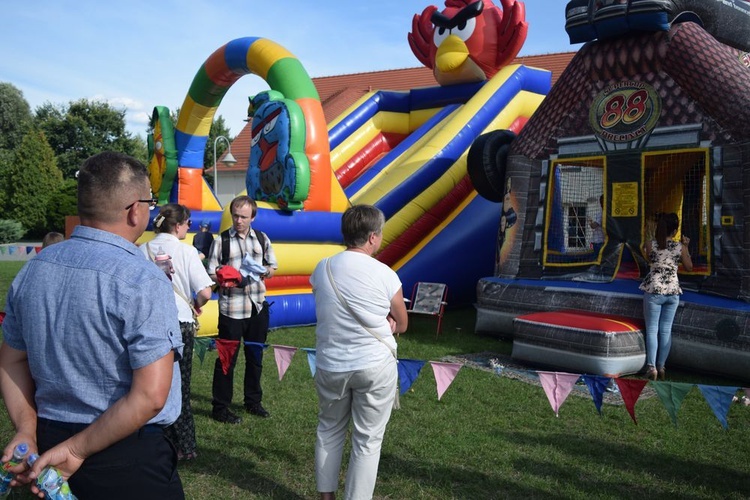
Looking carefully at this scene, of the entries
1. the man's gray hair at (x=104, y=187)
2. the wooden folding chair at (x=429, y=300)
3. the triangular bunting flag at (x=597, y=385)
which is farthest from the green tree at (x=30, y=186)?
the man's gray hair at (x=104, y=187)

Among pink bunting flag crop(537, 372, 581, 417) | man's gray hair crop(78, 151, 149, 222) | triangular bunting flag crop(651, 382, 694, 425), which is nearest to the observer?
man's gray hair crop(78, 151, 149, 222)

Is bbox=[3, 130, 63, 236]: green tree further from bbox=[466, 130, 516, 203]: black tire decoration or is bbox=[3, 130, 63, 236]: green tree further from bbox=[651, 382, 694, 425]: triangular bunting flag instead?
bbox=[651, 382, 694, 425]: triangular bunting flag

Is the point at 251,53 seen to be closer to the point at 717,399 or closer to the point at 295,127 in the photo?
the point at 295,127

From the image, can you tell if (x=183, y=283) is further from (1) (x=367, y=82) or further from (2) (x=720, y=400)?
(1) (x=367, y=82)

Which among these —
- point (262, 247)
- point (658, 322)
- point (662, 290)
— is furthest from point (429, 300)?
point (262, 247)

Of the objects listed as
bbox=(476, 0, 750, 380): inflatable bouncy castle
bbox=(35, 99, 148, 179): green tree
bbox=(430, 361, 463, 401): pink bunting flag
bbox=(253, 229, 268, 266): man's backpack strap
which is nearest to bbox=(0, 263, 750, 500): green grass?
bbox=(430, 361, 463, 401): pink bunting flag

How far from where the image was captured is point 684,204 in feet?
27.2

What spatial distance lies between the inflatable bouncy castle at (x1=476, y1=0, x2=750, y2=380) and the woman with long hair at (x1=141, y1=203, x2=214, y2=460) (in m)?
3.75

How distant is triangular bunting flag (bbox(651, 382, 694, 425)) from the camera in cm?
357

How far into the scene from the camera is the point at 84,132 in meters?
42.7

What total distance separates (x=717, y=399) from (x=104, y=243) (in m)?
3.10

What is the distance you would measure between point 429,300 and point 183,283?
5.05m

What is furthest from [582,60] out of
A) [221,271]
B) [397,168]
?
[221,271]

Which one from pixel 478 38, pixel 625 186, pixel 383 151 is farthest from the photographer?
pixel 383 151
